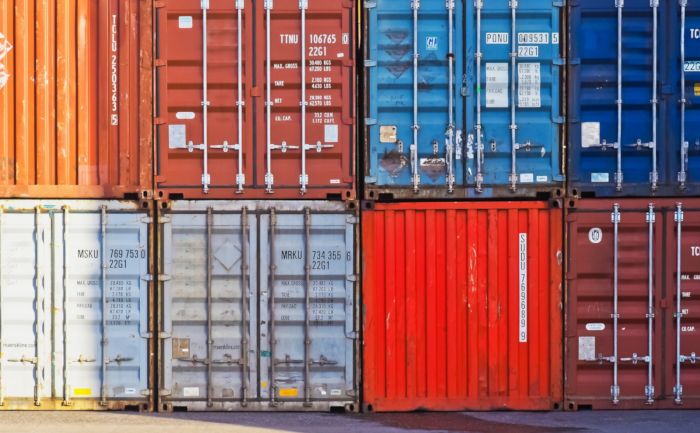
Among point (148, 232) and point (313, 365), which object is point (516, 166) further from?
point (148, 232)

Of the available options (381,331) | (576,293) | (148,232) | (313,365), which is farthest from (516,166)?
(148,232)

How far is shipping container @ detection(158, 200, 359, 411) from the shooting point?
1276 centimetres

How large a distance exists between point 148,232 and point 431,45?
165 inches

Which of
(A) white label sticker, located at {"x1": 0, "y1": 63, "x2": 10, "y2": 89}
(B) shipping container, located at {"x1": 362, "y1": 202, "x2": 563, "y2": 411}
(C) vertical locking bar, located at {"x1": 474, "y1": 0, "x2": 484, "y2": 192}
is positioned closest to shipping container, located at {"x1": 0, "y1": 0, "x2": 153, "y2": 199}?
(A) white label sticker, located at {"x1": 0, "y1": 63, "x2": 10, "y2": 89}

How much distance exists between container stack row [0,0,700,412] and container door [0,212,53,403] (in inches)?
1.1

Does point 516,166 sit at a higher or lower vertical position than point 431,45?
lower

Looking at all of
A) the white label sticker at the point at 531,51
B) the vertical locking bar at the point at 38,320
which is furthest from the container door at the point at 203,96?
the white label sticker at the point at 531,51

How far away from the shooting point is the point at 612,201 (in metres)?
12.8

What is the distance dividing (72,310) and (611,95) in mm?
7133

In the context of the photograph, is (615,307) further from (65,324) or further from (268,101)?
(65,324)

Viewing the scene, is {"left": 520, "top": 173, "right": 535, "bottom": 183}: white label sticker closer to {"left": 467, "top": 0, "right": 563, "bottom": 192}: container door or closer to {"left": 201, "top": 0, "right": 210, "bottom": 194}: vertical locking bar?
{"left": 467, "top": 0, "right": 563, "bottom": 192}: container door

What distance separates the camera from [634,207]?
12.8 meters

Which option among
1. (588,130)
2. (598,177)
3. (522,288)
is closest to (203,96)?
(522,288)

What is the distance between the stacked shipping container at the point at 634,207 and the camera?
1277 cm
